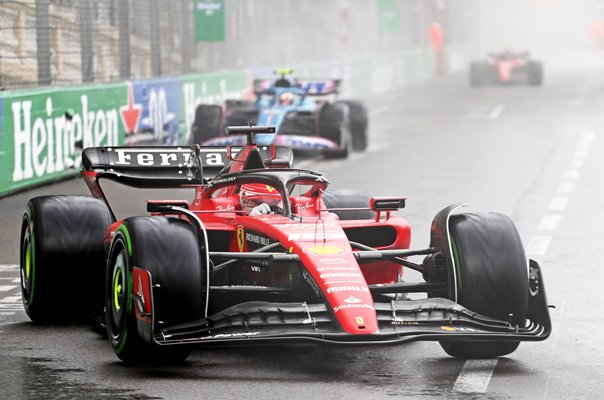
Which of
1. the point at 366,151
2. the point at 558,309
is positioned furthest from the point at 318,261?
the point at 366,151

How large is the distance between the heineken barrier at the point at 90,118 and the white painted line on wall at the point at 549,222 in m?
5.89

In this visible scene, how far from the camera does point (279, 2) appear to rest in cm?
4603

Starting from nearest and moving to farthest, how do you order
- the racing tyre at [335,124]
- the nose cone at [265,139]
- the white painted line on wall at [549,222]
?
the white painted line on wall at [549,222]
the nose cone at [265,139]
the racing tyre at [335,124]

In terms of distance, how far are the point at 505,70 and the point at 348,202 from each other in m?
39.2

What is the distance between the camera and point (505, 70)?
159 feet

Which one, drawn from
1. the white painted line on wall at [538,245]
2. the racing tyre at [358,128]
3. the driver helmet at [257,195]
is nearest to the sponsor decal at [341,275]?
the driver helmet at [257,195]

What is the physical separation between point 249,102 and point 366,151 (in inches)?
95.8

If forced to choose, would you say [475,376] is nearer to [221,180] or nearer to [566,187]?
[221,180]

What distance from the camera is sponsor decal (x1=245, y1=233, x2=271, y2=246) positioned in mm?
8156

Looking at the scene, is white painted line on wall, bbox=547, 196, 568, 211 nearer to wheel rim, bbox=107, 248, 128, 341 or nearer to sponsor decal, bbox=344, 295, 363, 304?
wheel rim, bbox=107, 248, 128, 341

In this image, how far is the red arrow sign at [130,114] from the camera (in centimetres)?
2123

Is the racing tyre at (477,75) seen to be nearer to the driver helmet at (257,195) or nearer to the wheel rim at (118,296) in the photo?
the driver helmet at (257,195)

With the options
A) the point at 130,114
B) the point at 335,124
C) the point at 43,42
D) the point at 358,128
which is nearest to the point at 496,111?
the point at 358,128

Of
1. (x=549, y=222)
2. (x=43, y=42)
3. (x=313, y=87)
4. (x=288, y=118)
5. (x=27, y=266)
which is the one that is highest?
(x=43, y=42)
